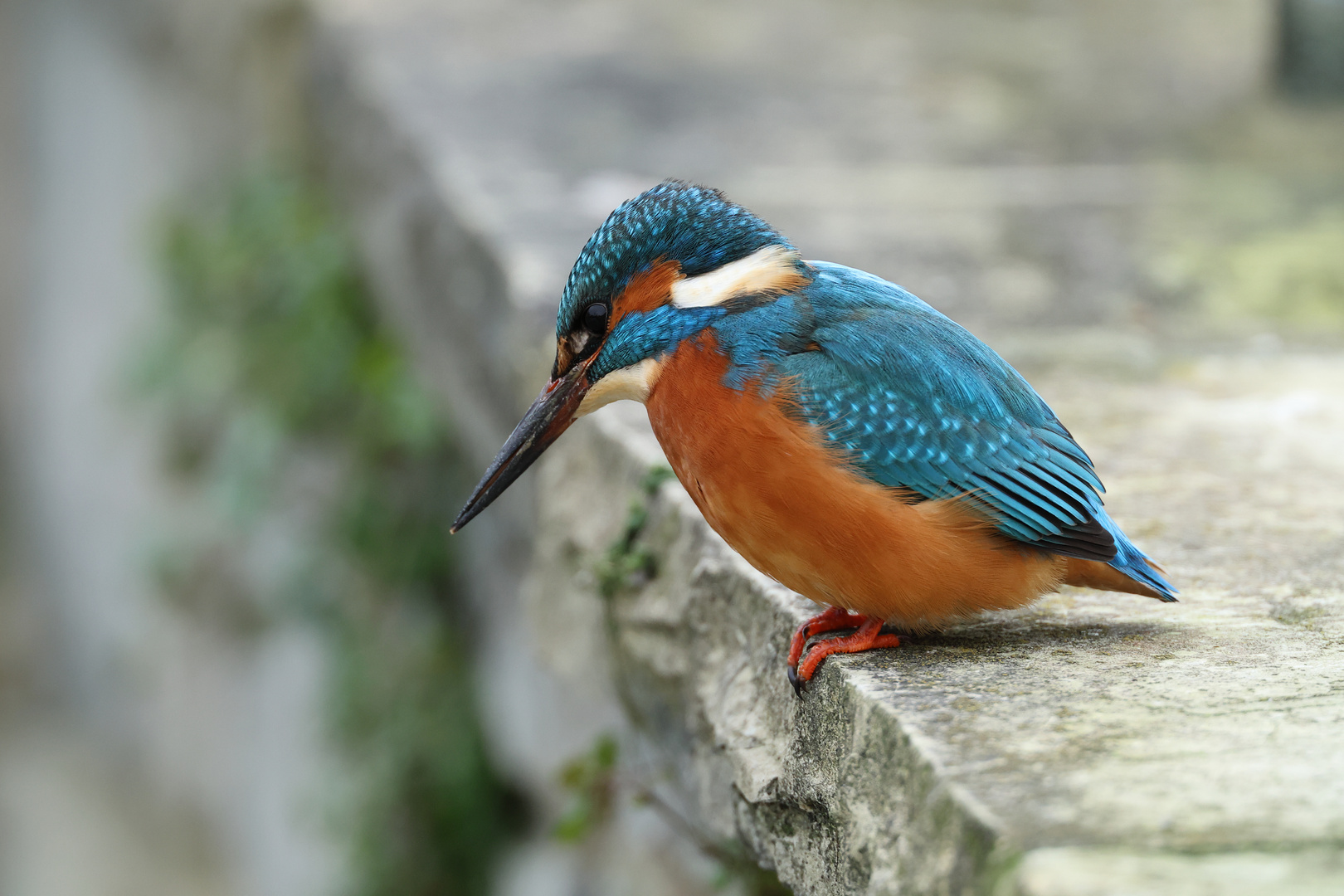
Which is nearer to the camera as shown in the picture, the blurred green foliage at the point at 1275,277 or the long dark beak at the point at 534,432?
the long dark beak at the point at 534,432

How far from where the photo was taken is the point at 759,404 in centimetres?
134

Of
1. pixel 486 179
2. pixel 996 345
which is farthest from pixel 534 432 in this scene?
pixel 486 179

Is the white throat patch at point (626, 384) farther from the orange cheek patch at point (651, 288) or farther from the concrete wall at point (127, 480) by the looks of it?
the concrete wall at point (127, 480)

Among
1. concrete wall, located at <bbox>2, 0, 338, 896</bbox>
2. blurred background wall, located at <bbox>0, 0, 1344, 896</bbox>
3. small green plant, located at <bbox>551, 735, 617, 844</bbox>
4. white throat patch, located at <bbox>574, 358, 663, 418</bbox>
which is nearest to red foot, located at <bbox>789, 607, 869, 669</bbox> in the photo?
white throat patch, located at <bbox>574, 358, 663, 418</bbox>

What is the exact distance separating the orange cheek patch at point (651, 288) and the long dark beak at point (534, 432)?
110 mm

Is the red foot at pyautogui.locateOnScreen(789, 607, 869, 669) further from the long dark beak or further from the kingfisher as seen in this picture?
the long dark beak

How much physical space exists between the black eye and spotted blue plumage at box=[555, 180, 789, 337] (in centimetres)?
1

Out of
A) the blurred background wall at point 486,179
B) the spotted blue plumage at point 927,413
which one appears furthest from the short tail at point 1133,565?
the blurred background wall at point 486,179

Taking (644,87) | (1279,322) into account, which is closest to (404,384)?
(644,87)

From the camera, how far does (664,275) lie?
1.43m

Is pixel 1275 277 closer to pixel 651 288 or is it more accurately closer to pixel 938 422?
pixel 938 422

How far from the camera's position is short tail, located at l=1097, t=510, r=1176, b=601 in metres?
1.37

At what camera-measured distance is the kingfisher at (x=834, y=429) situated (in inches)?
51.9

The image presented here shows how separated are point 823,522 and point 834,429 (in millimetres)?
97
